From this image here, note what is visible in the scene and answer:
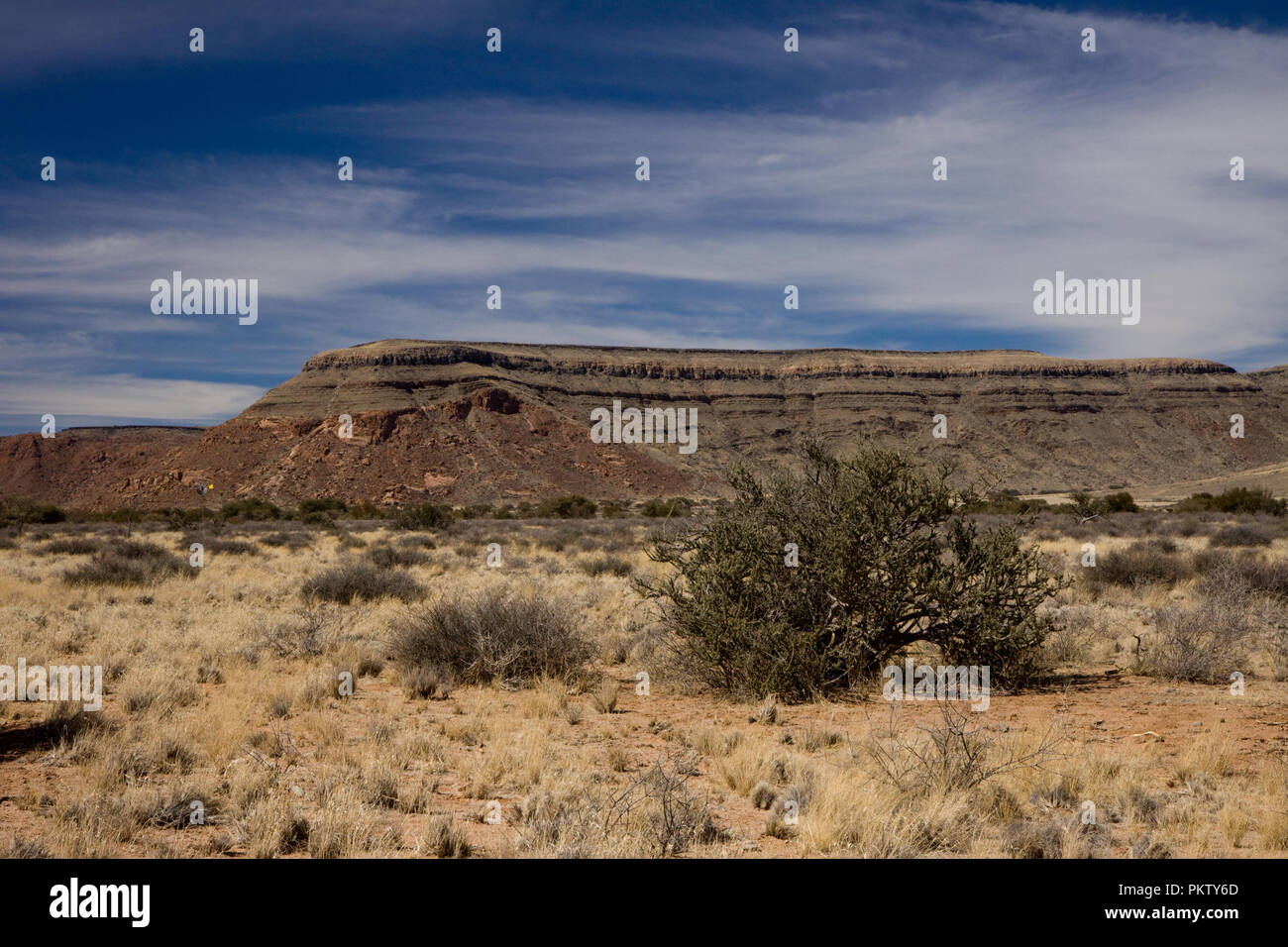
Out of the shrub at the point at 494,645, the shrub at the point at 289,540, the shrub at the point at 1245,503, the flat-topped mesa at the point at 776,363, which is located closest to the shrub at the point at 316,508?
the shrub at the point at 289,540

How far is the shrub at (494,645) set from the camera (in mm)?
10156

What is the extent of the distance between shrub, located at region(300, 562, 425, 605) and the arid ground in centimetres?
164

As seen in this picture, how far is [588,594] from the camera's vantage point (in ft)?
54.7

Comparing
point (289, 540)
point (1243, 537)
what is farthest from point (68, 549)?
point (1243, 537)

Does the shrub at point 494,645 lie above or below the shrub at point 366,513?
below

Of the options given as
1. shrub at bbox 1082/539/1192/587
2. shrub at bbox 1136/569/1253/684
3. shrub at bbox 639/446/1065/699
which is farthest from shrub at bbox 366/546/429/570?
shrub at bbox 1136/569/1253/684

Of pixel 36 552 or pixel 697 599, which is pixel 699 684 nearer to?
pixel 697 599

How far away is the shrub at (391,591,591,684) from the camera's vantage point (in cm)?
1016

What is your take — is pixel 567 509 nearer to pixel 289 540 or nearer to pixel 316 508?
pixel 316 508

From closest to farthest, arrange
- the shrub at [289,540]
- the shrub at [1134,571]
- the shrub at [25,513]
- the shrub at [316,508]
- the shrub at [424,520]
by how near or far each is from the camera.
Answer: the shrub at [1134,571] < the shrub at [289,540] < the shrub at [424,520] < the shrub at [25,513] < the shrub at [316,508]

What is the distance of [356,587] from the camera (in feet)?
53.0

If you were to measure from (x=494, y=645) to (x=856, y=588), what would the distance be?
14.2ft

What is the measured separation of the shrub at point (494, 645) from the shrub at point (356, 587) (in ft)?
17.7

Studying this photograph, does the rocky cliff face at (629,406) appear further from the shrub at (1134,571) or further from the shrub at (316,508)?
the shrub at (1134,571)
